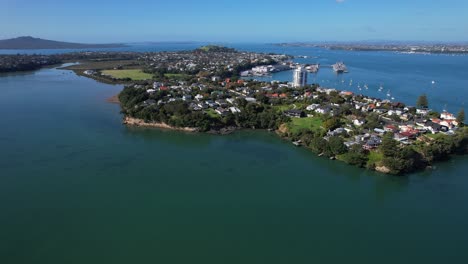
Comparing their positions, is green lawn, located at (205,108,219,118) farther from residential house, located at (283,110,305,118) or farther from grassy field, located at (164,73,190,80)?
grassy field, located at (164,73,190,80)

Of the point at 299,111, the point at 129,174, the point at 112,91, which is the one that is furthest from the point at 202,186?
the point at 112,91

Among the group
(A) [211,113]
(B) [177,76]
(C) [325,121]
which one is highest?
(B) [177,76]

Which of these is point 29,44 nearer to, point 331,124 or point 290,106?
point 290,106

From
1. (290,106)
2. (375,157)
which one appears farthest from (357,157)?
(290,106)

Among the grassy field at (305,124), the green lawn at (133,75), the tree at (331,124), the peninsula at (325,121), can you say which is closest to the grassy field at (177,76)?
the green lawn at (133,75)

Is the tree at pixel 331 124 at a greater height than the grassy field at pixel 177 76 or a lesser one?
lesser

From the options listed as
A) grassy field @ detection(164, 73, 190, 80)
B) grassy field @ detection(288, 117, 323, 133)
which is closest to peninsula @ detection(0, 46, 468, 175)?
grassy field @ detection(288, 117, 323, 133)

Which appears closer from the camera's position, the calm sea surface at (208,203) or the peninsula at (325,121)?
the calm sea surface at (208,203)

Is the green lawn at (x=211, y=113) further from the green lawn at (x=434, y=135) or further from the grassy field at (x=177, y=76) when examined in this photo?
the grassy field at (x=177, y=76)
